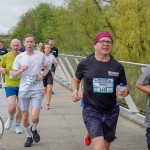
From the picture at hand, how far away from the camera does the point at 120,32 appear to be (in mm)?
26531

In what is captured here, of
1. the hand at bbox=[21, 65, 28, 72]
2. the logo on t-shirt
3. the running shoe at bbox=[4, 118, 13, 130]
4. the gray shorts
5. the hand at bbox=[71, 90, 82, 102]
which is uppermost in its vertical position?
the logo on t-shirt

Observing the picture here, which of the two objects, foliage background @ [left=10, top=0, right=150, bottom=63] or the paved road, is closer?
the paved road

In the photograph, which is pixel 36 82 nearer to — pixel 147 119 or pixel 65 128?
pixel 65 128

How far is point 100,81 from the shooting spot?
15.7 ft

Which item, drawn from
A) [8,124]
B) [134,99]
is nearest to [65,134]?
[8,124]

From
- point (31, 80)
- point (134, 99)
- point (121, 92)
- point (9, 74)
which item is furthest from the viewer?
point (134, 99)

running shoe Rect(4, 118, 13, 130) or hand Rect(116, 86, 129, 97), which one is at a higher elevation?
hand Rect(116, 86, 129, 97)

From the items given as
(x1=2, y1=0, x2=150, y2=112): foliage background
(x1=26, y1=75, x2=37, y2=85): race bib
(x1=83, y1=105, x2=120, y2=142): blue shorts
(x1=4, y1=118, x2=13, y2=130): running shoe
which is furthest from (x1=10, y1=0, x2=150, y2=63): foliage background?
(x1=83, y1=105, x2=120, y2=142): blue shorts

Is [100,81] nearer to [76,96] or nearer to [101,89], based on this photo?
[101,89]

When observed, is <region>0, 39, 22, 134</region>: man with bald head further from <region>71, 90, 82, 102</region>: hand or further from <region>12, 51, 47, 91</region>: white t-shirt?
<region>71, 90, 82, 102</region>: hand

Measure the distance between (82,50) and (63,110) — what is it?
2790 centimetres

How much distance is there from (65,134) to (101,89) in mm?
3299

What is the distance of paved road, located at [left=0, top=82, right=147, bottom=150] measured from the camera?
6953mm

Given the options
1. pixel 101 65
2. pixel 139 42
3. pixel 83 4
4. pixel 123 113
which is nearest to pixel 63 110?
pixel 123 113
